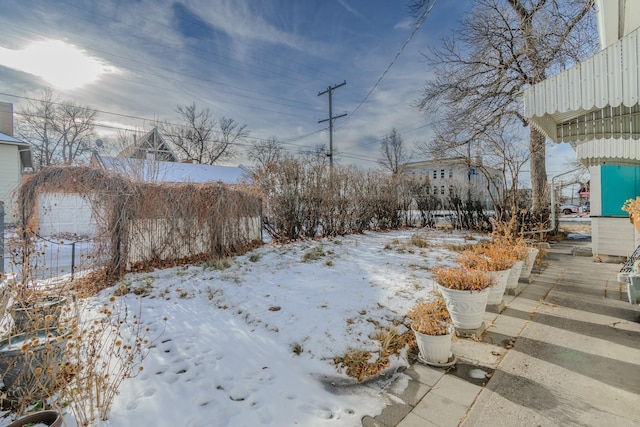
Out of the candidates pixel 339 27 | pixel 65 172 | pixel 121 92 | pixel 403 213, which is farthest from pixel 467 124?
pixel 121 92

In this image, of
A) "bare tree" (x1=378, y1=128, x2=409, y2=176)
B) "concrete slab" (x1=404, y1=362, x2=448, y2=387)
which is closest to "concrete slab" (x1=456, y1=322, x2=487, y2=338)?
"concrete slab" (x1=404, y1=362, x2=448, y2=387)

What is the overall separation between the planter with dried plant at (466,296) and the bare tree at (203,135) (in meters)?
24.3

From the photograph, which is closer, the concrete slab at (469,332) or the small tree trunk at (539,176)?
the concrete slab at (469,332)

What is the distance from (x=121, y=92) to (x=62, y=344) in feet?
37.3

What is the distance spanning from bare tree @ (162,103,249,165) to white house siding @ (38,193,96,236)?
14.9 meters

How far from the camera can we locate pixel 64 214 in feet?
35.0

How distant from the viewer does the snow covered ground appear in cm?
200

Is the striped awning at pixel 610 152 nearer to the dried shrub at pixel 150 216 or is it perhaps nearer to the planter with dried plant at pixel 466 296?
the planter with dried plant at pixel 466 296

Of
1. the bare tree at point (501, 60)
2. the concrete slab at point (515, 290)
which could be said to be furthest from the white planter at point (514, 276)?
the bare tree at point (501, 60)

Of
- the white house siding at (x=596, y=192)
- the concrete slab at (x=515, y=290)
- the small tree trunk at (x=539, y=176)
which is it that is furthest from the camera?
the small tree trunk at (x=539, y=176)

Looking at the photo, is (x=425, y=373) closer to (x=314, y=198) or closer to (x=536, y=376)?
(x=536, y=376)

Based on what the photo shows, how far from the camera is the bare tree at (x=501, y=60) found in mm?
8266

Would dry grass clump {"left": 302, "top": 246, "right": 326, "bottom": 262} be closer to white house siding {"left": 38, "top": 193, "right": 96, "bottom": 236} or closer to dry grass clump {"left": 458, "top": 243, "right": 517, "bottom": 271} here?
dry grass clump {"left": 458, "top": 243, "right": 517, "bottom": 271}

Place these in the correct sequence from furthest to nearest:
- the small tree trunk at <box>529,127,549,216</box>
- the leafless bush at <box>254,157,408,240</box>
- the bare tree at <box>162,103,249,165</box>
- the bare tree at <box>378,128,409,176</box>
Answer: the bare tree at <box>378,128,409,176</box> < the bare tree at <box>162,103,249,165</box> < the small tree trunk at <box>529,127,549,216</box> < the leafless bush at <box>254,157,408,240</box>
